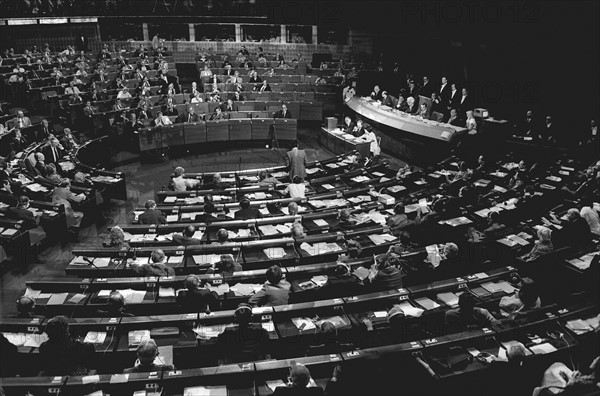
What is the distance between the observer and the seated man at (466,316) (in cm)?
616

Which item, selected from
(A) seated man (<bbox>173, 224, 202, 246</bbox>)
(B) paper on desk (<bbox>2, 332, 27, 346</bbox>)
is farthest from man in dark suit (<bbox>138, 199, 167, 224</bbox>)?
(B) paper on desk (<bbox>2, 332, 27, 346</bbox>)

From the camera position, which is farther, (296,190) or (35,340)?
(296,190)

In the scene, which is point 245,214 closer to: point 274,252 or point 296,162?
point 274,252

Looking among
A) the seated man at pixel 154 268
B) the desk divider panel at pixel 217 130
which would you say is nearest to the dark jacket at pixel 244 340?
the seated man at pixel 154 268

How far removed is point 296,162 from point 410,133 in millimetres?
5331

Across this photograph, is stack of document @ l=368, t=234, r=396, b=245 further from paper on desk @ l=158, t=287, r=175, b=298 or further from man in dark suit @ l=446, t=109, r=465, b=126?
man in dark suit @ l=446, t=109, r=465, b=126

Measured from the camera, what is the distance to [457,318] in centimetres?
623

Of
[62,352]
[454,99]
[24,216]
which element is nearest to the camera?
[62,352]

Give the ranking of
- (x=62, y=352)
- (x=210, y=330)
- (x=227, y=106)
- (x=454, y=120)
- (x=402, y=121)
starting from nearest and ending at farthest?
(x=62, y=352), (x=210, y=330), (x=454, y=120), (x=402, y=121), (x=227, y=106)

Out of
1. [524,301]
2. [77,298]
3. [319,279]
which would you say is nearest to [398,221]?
[319,279]

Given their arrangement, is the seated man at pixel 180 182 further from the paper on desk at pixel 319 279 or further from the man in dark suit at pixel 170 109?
the man in dark suit at pixel 170 109

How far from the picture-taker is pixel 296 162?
41.4 ft

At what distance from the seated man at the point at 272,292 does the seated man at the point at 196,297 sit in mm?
525

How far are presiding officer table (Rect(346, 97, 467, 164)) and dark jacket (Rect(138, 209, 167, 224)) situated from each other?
935cm
